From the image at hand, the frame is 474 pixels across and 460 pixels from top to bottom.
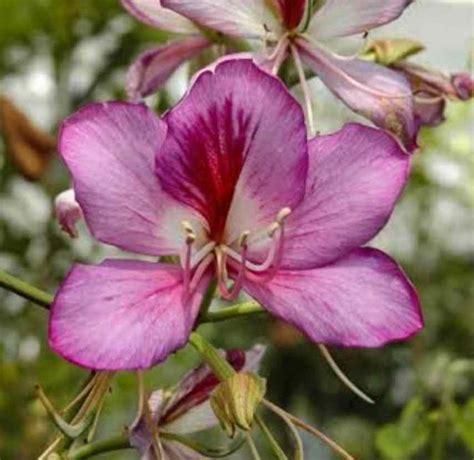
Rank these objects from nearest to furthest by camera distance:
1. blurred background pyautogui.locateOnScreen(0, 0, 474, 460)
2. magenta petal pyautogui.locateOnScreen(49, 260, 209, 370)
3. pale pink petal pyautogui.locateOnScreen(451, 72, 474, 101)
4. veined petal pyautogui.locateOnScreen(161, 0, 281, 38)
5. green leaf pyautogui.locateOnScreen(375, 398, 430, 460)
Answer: magenta petal pyautogui.locateOnScreen(49, 260, 209, 370), veined petal pyautogui.locateOnScreen(161, 0, 281, 38), pale pink petal pyautogui.locateOnScreen(451, 72, 474, 101), green leaf pyautogui.locateOnScreen(375, 398, 430, 460), blurred background pyautogui.locateOnScreen(0, 0, 474, 460)

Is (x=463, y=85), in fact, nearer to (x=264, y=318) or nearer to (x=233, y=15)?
A: (x=233, y=15)

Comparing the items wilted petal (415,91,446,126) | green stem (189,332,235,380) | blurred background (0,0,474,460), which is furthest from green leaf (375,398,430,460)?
green stem (189,332,235,380)

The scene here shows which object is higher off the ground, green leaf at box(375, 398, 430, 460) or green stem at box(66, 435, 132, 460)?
green stem at box(66, 435, 132, 460)

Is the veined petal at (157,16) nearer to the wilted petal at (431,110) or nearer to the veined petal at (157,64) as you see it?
the veined petal at (157,64)

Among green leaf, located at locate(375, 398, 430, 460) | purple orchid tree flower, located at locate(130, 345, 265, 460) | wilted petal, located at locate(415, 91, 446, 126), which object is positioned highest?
wilted petal, located at locate(415, 91, 446, 126)

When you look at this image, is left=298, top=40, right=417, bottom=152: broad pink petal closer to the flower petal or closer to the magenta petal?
the flower petal

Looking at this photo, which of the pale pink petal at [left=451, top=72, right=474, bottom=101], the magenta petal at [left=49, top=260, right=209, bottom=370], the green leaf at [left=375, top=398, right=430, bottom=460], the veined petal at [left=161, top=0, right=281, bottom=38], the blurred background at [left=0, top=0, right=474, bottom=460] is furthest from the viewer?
the blurred background at [left=0, top=0, right=474, bottom=460]

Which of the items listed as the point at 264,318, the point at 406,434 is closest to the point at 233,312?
the point at 406,434

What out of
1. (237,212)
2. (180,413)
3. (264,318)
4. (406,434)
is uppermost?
(237,212)
